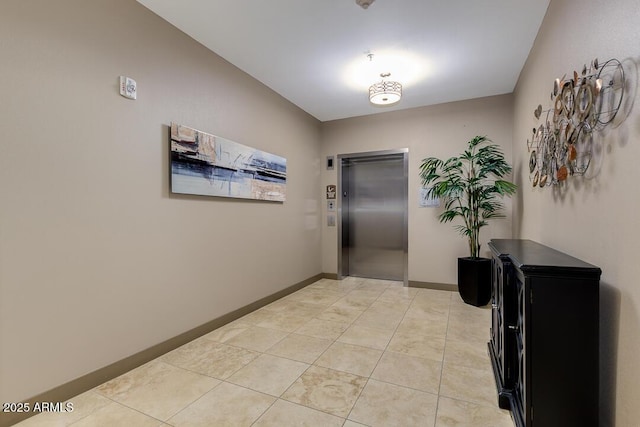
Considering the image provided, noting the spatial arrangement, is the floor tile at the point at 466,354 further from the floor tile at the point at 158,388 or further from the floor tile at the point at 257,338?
the floor tile at the point at 158,388

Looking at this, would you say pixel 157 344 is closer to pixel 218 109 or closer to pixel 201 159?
pixel 201 159

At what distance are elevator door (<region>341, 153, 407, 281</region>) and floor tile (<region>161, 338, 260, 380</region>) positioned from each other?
2.81 m

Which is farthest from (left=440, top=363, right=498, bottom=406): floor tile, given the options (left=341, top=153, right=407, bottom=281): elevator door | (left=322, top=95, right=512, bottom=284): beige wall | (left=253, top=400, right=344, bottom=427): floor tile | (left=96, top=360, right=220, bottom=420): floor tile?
(left=341, top=153, right=407, bottom=281): elevator door

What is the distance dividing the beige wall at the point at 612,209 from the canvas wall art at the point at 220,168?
9.01ft

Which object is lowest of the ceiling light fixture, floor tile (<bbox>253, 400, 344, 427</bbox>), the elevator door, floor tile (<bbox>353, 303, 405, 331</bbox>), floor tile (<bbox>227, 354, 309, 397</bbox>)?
floor tile (<bbox>227, 354, 309, 397</bbox>)

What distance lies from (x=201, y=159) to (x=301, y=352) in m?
1.92

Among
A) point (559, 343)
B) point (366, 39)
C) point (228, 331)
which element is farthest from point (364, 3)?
point (228, 331)

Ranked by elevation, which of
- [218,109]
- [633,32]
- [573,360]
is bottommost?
[573,360]

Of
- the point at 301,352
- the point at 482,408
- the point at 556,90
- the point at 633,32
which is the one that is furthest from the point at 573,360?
the point at 301,352

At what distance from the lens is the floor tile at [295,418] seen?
158 cm

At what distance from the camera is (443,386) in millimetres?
1909

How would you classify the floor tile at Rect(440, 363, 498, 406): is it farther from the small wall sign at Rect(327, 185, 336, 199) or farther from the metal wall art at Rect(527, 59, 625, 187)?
the small wall sign at Rect(327, 185, 336, 199)

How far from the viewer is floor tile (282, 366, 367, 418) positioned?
173 cm

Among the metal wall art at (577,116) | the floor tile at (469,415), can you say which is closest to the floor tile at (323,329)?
the floor tile at (469,415)
